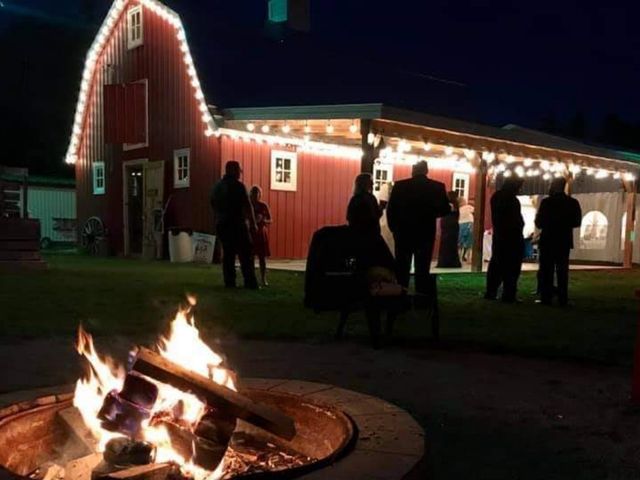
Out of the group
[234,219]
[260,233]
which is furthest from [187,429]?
[260,233]

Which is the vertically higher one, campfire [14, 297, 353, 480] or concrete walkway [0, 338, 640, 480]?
campfire [14, 297, 353, 480]

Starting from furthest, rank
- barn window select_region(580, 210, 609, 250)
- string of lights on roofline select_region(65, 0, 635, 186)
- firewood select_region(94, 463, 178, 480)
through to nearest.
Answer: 1. barn window select_region(580, 210, 609, 250)
2. string of lights on roofline select_region(65, 0, 635, 186)
3. firewood select_region(94, 463, 178, 480)

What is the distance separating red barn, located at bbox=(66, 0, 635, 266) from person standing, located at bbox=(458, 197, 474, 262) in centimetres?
133

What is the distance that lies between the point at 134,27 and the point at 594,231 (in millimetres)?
13302

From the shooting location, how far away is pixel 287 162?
1521 centimetres

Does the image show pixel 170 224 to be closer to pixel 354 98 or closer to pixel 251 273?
pixel 354 98

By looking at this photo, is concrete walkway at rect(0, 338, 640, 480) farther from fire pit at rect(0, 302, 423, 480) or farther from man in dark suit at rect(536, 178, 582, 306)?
man in dark suit at rect(536, 178, 582, 306)

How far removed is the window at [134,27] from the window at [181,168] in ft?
10.5

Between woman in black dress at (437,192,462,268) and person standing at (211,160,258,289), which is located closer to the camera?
person standing at (211,160,258,289)

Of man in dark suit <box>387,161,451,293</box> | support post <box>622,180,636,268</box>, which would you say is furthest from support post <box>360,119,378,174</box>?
support post <box>622,180,636,268</box>

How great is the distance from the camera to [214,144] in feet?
46.1

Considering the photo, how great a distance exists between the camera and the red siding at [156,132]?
573 inches

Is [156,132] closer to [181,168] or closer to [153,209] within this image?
[181,168]

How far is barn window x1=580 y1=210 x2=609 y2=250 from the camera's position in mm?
17498
